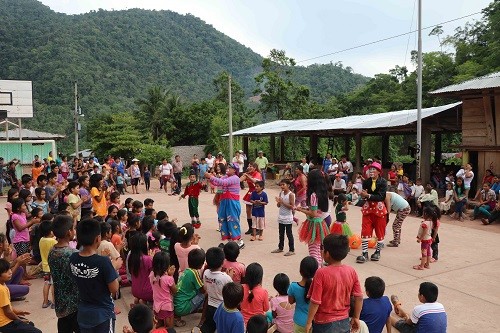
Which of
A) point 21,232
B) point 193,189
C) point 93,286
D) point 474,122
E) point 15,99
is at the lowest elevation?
point 21,232

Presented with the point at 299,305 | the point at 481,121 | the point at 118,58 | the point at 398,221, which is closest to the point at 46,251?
the point at 299,305

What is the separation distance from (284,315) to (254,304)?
30 centimetres

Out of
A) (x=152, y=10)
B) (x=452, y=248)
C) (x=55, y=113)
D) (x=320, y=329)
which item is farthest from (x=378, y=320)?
(x=152, y=10)

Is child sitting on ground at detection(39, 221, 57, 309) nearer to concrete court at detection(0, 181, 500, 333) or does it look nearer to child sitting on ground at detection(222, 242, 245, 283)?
concrete court at detection(0, 181, 500, 333)

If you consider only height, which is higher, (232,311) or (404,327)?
(232,311)

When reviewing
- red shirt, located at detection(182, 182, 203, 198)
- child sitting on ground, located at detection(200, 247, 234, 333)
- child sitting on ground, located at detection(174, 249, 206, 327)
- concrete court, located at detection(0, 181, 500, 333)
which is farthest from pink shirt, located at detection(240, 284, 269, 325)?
red shirt, located at detection(182, 182, 203, 198)

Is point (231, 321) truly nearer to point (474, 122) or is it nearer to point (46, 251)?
point (46, 251)

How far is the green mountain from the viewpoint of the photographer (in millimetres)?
53375

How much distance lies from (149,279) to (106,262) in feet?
5.92

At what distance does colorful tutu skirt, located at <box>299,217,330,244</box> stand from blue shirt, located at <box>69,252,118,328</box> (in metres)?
3.49

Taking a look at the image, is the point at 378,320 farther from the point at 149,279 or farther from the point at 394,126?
the point at 394,126

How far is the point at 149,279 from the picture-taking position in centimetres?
488

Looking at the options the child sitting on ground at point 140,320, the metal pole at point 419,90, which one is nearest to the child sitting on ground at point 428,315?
the child sitting on ground at point 140,320

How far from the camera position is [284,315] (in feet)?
13.1
